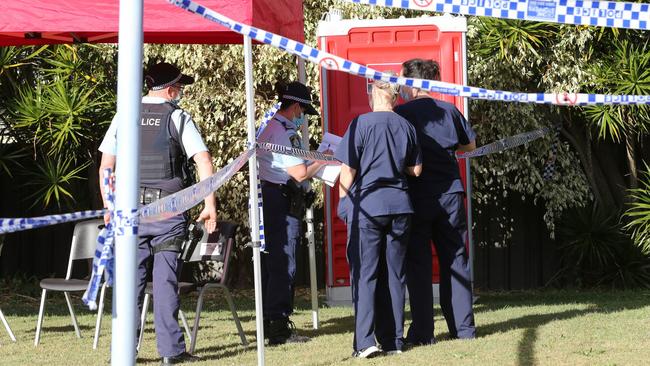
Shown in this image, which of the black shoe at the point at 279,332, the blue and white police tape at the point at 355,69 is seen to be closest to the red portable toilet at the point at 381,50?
the black shoe at the point at 279,332

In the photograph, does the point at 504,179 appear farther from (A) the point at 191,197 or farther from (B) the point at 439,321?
(A) the point at 191,197

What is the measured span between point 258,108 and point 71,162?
2377mm

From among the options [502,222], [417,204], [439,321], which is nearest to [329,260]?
[439,321]

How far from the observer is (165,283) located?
20.7ft

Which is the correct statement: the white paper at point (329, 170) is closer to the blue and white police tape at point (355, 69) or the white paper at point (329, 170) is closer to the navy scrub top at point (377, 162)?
the navy scrub top at point (377, 162)

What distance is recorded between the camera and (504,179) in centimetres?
1223

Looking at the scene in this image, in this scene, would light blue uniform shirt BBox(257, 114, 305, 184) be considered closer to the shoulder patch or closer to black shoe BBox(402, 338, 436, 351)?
the shoulder patch

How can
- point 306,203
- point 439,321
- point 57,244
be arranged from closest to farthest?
point 306,203 → point 439,321 → point 57,244

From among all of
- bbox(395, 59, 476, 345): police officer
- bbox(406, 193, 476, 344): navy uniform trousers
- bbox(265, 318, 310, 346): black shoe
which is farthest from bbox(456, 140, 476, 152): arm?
bbox(265, 318, 310, 346): black shoe

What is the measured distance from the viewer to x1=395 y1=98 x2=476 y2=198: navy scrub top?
700cm

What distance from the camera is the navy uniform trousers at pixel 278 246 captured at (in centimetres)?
721

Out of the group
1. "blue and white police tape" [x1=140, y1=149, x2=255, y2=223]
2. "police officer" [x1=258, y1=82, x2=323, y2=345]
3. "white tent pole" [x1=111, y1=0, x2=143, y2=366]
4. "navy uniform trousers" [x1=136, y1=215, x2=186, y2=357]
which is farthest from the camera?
"police officer" [x1=258, y1=82, x2=323, y2=345]

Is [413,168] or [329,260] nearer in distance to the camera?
[413,168]

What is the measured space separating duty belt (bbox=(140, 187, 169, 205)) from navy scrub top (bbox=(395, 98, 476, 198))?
1658mm
